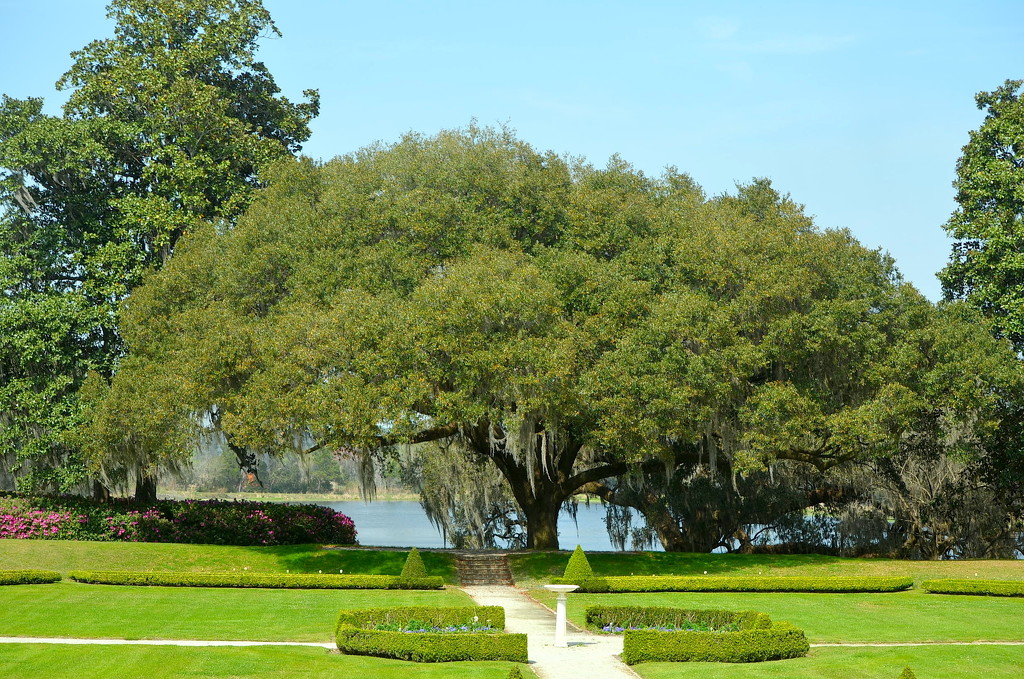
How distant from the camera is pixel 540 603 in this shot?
27.3 meters

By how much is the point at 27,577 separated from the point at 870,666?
21.7m

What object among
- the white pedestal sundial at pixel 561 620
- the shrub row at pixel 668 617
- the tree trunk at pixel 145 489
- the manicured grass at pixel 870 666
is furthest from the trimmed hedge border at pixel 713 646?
the tree trunk at pixel 145 489

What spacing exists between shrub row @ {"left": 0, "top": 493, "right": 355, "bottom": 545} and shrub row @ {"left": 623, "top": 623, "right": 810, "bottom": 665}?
903 inches

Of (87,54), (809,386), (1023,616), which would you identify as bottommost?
(1023,616)

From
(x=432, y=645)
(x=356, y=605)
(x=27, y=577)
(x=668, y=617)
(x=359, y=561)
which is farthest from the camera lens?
(x=359, y=561)

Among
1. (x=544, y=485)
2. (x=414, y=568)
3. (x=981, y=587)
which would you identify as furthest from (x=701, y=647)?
(x=544, y=485)

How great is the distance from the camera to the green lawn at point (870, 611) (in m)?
22.0

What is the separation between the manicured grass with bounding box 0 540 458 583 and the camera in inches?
1296

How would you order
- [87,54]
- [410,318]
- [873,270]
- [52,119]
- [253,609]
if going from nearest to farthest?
1. [253,609]
2. [410,318]
3. [873,270]
4. [52,119]
5. [87,54]

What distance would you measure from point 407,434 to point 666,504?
491 inches

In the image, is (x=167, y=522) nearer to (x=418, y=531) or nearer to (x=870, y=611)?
(x=870, y=611)

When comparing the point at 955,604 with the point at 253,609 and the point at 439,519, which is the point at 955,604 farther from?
the point at 439,519

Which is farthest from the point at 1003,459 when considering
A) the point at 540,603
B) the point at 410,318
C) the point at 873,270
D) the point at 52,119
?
the point at 52,119

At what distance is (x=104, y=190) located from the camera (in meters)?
43.2
